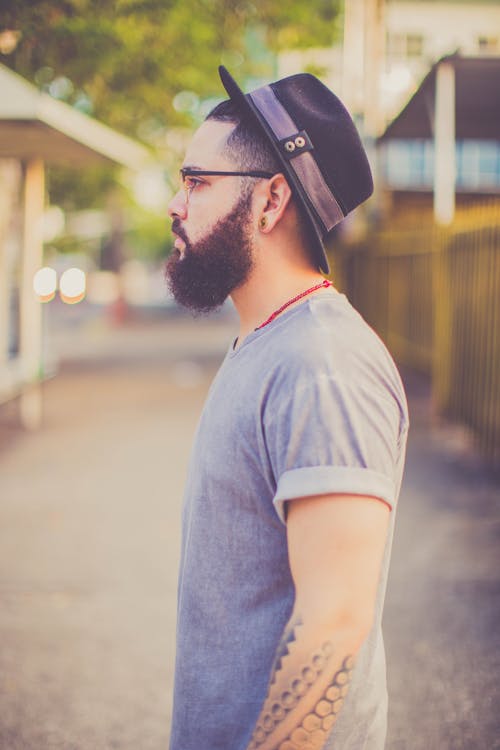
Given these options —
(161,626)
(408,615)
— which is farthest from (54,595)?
(408,615)

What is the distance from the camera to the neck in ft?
5.36

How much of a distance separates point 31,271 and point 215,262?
1325 centimetres

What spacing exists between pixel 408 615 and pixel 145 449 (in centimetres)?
452

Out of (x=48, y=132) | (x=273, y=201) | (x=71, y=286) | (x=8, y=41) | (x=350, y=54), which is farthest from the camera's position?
(x=350, y=54)

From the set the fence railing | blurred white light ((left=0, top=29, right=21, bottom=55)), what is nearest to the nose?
blurred white light ((left=0, top=29, right=21, bottom=55))

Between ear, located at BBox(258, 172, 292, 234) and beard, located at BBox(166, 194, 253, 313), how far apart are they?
0.09 feet

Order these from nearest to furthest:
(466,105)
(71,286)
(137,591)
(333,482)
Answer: (333,482), (137,591), (466,105), (71,286)

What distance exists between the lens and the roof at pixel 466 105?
10180mm

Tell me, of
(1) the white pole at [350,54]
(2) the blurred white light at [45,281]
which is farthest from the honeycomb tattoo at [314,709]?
(1) the white pole at [350,54]

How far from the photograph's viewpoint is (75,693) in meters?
3.83

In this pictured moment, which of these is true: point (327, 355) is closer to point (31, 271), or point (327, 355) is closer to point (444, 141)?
point (444, 141)

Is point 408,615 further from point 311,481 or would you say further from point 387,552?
point 311,481

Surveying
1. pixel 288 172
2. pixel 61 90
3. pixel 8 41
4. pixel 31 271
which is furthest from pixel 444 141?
pixel 288 172

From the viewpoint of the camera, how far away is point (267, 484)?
1.49 m
